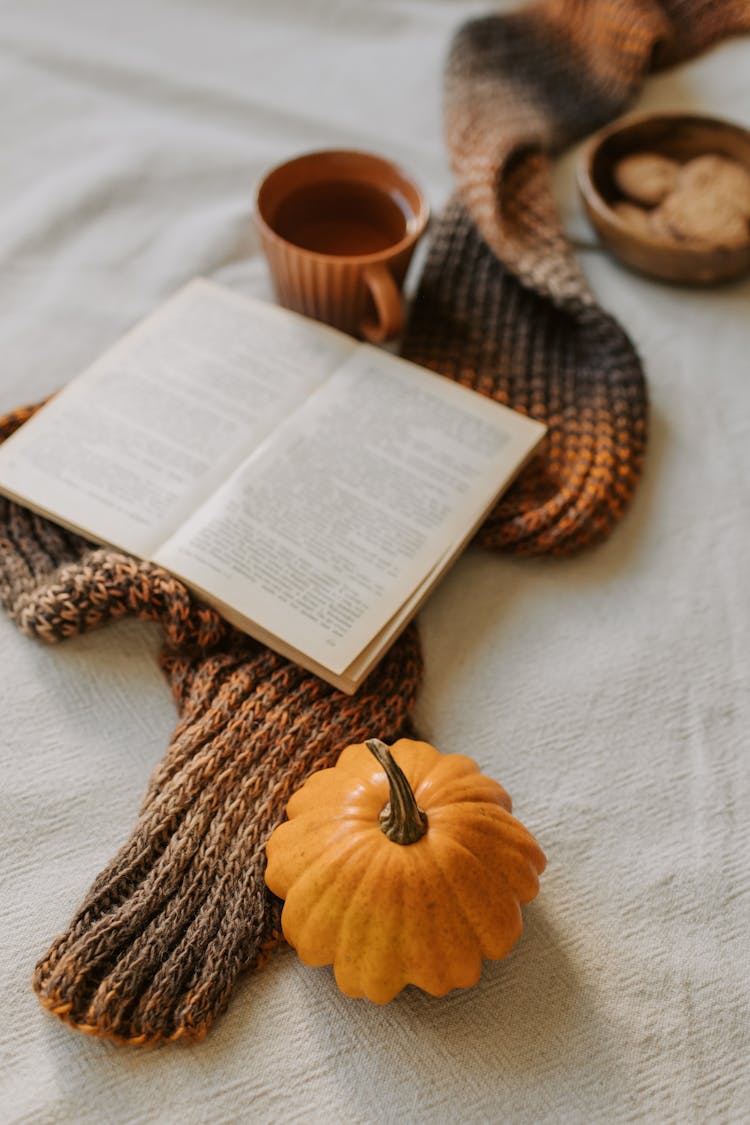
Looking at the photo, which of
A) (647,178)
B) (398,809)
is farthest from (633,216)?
(398,809)

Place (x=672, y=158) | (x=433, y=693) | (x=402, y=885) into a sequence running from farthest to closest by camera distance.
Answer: (x=672, y=158)
(x=433, y=693)
(x=402, y=885)

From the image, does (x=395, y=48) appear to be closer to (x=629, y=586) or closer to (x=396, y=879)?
(x=629, y=586)

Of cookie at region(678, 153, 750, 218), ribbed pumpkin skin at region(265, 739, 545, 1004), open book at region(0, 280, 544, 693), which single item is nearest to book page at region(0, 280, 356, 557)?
open book at region(0, 280, 544, 693)

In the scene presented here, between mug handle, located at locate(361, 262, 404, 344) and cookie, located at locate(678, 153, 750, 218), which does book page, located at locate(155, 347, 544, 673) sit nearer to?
mug handle, located at locate(361, 262, 404, 344)

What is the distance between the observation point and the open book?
1.89 feet

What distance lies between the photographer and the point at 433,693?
A: 1.93 feet

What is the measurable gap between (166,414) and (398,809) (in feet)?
1.16

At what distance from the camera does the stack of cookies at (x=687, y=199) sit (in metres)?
0.76

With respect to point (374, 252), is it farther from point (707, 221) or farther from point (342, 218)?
point (707, 221)

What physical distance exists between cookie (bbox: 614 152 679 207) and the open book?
11.4 inches

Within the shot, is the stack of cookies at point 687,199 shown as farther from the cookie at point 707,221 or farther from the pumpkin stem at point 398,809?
the pumpkin stem at point 398,809

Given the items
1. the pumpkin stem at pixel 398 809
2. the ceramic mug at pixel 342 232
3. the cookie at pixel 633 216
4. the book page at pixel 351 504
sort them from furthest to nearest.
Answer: the cookie at pixel 633 216 → the ceramic mug at pixel 342 232 → the book page at pixel 351 504 → the pumpkin stem at pixel 398 809

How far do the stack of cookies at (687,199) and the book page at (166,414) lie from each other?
1.01 feet

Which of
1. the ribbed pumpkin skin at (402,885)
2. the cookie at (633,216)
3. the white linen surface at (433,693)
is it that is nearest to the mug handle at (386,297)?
the white linen surface at (433,693)
